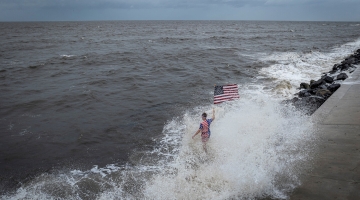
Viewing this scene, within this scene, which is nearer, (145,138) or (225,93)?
(225,93)

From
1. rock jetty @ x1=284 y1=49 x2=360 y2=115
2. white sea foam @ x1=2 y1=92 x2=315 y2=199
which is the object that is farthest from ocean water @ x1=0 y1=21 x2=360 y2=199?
rock jetty @ x1=284 y1=49 x2=360 y2=115

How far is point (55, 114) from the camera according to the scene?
1411cm

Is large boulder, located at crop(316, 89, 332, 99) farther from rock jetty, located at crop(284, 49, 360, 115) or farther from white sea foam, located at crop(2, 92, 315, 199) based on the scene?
white sea foam, located at crop(2, 92, 315, 199)

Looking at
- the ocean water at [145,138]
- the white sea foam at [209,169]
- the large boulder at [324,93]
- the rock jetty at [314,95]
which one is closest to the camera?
the white sea foam at [209,169]

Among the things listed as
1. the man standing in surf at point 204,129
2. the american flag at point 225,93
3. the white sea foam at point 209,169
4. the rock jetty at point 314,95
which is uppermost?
the american flag at point 225,93

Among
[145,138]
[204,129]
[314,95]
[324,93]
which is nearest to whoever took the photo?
[204,129]

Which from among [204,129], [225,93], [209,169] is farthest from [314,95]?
[209,169]

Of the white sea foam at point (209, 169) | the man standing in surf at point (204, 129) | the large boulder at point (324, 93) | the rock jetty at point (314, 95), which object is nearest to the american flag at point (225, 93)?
Answer: the man standing in surf at point (204, 129)

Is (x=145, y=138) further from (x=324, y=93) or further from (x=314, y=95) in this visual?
(x=324, y=93)

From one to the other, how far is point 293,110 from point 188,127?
16.6 ft

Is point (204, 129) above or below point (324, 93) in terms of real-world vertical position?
below

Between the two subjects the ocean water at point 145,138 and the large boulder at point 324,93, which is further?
the large boulder at point 324,93

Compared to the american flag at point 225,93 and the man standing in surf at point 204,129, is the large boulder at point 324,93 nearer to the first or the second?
the american flag at point 225,93

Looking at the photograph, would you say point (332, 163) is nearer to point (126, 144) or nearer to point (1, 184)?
point (126, 144)
